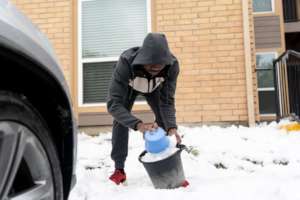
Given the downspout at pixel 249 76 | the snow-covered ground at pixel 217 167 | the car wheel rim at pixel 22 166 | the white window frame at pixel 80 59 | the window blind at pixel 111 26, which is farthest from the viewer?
the window blind at pixel 111 26

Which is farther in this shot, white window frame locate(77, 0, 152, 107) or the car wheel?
white window frame locate(77, 0, 152, 107)

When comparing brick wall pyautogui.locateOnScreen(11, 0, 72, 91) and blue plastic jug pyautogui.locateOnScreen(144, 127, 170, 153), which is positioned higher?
brick wall pyautogui.locateOnScreen(11, 0, 72, 91)

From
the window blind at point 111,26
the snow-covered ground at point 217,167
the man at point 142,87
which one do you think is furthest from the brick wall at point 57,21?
the man at point 142,87

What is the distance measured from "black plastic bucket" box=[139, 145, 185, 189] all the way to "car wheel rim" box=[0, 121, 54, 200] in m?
1.56

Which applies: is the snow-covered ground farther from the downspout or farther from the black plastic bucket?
the downspout

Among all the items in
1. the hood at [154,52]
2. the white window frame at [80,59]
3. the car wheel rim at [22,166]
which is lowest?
the car wheel rim at [22,166]

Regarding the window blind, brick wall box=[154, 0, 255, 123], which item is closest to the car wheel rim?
brick wall box=[154, 0, 255, 123]

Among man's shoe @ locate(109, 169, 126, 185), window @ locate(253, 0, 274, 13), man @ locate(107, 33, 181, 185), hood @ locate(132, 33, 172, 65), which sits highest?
window @ locate(253, 0, 274, 13)

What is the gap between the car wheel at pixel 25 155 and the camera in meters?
1.45

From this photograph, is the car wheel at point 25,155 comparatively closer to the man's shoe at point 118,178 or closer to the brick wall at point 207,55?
the man's shoe at point 118,178

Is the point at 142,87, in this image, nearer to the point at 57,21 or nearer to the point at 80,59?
the point at 80,59

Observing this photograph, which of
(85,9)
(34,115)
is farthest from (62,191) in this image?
(85,9)

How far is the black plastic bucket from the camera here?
10.4 ft

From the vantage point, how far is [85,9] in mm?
7465
